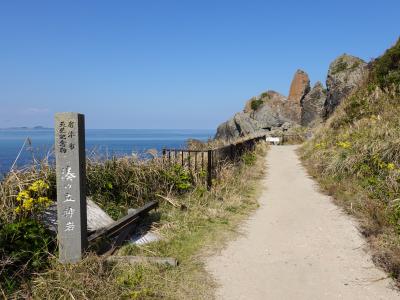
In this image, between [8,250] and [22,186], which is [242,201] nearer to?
[22,186]

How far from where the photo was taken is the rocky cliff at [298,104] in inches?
1020

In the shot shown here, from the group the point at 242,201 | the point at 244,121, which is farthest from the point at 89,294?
the point at 244,121

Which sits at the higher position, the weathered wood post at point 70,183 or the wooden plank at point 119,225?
the weathered wood post at point 70,183

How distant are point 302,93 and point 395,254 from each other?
5276 cm

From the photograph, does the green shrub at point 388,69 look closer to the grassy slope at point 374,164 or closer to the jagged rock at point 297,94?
the grassy slope at point 374,164

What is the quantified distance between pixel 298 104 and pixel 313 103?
7390 mm

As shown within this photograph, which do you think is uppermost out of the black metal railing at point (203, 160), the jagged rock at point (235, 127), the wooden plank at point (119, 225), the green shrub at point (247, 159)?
the jagged rock at point (235, 127)

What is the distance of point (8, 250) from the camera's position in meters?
4.62

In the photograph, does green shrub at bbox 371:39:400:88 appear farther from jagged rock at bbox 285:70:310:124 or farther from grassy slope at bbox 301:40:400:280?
jagged rock at bbox 285:70:310:124

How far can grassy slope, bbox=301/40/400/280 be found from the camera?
5867mm

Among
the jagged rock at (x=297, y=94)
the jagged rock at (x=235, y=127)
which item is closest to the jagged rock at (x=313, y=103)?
the jagged rock at (x=297, y=94)

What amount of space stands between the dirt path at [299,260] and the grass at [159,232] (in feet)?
1.17

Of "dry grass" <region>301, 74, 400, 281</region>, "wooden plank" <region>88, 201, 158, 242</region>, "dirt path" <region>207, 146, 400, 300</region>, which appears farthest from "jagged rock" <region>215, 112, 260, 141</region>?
"wooden plank" <region>88, 201, 158, 242</region>

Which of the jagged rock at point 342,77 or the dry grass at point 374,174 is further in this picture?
the jagged rock at point 342,77
